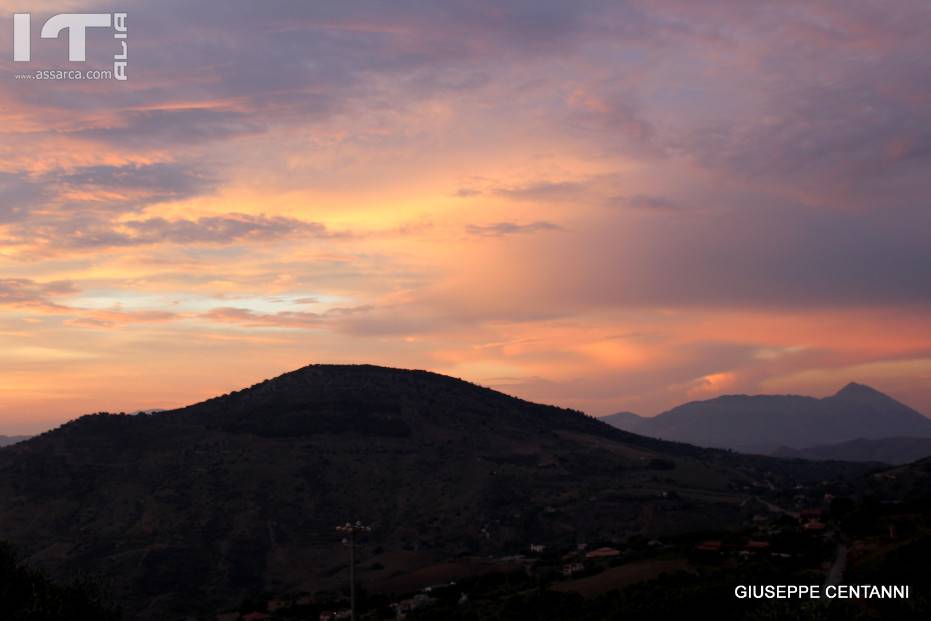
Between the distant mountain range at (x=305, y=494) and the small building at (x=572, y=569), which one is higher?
the distant mountain range at (x=305, y=494)

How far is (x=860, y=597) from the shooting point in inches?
1618

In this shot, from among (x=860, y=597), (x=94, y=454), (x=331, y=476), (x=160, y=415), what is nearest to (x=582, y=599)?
(x=860, y=597)

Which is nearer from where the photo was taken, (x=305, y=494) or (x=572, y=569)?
(x=572, y=569)

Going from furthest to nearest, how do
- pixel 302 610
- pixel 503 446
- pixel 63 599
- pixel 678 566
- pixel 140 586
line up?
pixel 503 446
pixel 140 586
pixel 302 610
pixel 678 566
pixel 63 599

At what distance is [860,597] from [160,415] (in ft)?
504

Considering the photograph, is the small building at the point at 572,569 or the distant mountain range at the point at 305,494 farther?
the distant mountain range at the point at 305,494

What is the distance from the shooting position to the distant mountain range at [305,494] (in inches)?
4104

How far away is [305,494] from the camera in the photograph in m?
130

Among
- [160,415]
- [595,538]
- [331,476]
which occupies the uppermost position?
[160,415]

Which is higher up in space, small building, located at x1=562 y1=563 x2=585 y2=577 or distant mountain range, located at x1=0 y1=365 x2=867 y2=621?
distant mountain range, located at x1=0 y1=365 x2=867 y2=621

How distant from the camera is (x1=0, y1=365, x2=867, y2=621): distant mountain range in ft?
342

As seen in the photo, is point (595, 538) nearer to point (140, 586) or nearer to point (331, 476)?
point (331, 476)

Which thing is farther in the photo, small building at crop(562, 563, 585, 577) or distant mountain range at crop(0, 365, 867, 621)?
distant mountain range at crop(0, 365, 867, 621)

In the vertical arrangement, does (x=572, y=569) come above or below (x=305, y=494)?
below
